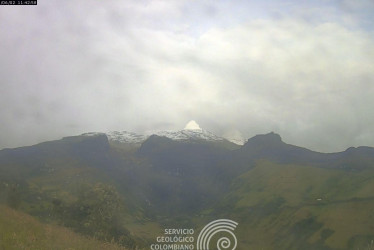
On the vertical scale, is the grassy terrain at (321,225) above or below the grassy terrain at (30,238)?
below

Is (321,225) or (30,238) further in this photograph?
(321,225)

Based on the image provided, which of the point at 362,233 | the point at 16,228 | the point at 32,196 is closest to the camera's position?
the point at 16,228

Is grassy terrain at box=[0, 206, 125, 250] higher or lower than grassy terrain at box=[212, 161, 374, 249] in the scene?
higher

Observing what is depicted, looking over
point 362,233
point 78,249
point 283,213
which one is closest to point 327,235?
point 362,233

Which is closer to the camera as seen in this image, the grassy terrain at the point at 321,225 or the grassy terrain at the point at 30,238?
the grassy terrain at the point at 30,238

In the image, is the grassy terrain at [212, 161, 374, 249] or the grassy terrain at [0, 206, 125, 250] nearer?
the grassy terrain at [0, 206, 125, 250]

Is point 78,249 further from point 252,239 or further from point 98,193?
point 252,239

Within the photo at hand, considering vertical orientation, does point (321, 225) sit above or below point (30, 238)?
below

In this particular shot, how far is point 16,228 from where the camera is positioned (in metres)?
19.3

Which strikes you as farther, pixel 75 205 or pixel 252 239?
pixel 252 239

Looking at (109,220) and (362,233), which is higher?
(109,220)

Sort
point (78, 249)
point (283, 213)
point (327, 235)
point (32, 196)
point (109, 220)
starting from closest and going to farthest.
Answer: point (78, 249) → point (109, 220) → point (327, 235) → point (32, 196) → point (283, 213)

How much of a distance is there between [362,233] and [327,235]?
44.4ft

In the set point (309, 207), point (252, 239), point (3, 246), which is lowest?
point (252, 239)
